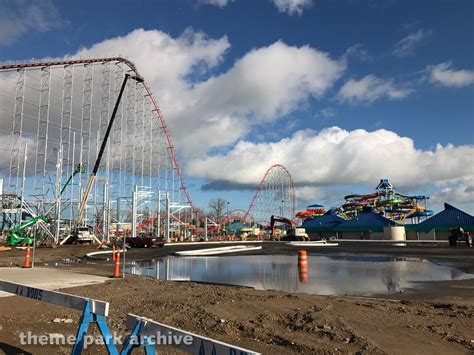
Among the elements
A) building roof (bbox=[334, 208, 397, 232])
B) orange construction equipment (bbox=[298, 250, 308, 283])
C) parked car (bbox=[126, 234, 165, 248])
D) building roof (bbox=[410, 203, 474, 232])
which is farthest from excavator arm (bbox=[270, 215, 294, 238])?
orange construction equipment (bbox=[298, 250, 308, 283])

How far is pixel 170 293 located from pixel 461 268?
43.0ft

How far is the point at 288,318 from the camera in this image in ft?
24.7

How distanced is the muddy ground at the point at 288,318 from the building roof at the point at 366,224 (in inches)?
2334

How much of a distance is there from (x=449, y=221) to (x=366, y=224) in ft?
41.7

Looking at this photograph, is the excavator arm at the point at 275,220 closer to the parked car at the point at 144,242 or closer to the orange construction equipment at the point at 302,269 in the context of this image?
the parked car at the point at 144,242

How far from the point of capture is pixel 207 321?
7301 millimetres

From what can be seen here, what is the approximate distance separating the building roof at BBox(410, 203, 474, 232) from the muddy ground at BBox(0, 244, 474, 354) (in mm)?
55952

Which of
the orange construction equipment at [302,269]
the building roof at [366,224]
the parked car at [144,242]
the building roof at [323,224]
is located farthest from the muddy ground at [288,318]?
the building roof at [323,224]

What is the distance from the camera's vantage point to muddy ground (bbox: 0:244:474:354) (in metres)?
5.87

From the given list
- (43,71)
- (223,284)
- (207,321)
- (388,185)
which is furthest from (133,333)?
(388,185)

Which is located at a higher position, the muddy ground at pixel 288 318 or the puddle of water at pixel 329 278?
the puddle of water at pixel 329 278

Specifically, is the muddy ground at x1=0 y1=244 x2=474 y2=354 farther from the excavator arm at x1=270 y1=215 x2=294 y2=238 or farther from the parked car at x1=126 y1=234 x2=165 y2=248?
the excavator arm at x1=270 y1=215 x2=294 y2=238

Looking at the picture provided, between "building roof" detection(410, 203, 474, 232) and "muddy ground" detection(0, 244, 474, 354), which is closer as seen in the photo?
"muddy ground" detection(0, 244, 474, 354)

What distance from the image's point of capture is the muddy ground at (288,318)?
5.87 metres
